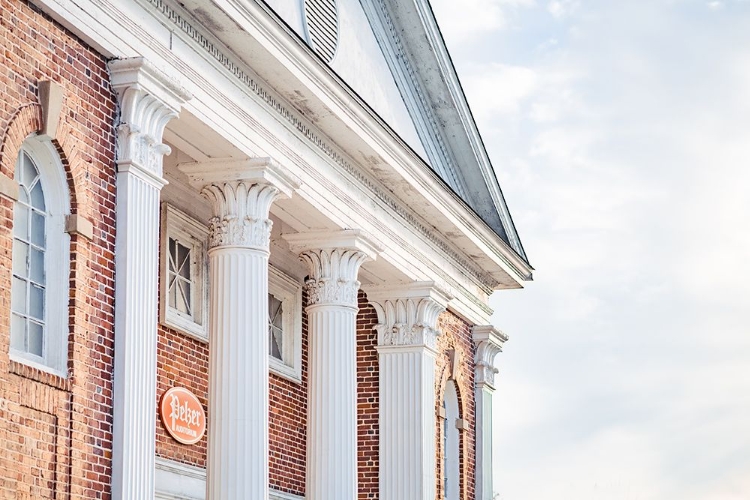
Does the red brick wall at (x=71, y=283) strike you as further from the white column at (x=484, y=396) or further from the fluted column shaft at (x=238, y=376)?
the white column at (x=484, y=396)

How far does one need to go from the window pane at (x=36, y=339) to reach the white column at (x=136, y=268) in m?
0.80

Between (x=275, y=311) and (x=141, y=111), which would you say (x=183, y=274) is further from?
(x=141, y=111)

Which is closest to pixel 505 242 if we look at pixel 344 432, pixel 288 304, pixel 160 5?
pixel 288 304

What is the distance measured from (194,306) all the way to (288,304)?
315cm

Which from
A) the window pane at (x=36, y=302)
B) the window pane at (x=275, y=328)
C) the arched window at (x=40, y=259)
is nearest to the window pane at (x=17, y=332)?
the arched window at (x=40, y=259)

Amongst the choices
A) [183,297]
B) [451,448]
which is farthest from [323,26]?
[451,448]

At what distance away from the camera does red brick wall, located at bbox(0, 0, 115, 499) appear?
12281mm

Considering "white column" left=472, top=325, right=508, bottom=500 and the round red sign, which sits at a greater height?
"white column" left=472, top=325, right=508, bottom=500

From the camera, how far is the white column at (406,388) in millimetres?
22422

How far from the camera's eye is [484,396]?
2655 cm

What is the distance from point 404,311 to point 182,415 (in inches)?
197

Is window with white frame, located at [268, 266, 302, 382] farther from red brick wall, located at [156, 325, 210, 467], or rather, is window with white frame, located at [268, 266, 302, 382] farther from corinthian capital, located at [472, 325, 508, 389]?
corinthian capital, located at [472, 325, 508, 389]

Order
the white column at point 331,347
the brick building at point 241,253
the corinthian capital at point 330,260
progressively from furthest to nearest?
the corinthian capital at point 330,260 < the white column at point 331,347 < the brick building at point 241,253

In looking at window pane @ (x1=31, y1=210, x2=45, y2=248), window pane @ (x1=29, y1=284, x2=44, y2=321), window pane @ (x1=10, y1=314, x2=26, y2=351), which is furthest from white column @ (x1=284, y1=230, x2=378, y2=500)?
window pane @ (x1=10, y1=314, x2=26, y2=351)
